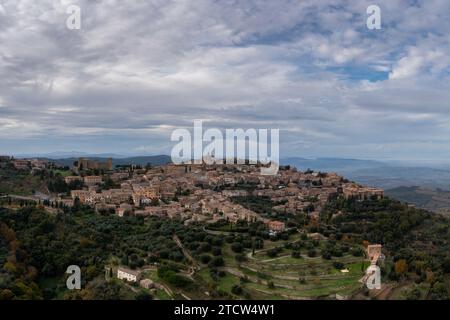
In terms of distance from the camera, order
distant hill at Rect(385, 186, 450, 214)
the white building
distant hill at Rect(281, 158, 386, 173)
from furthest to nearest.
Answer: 1. distant hill at Rect(281, 158, 386, 173)
2. distant hill at Rect(385, 186, 450, 214)
3. the white building

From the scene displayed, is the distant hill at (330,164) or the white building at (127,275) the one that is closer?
the white building at (127,275)

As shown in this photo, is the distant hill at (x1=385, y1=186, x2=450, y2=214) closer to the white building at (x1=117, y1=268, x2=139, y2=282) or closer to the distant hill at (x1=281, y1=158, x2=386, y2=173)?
the distant hill at (x1=281, y1=158, x2=386, y2=173)

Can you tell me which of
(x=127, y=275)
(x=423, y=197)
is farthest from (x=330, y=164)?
(x=127, y=275)

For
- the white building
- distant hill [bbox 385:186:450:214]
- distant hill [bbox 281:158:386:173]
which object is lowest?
distant hill [bbox 385:186:450:214]

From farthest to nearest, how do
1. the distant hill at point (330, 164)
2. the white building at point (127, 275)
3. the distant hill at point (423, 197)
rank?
the distant hill at point (330, 164) < the distant hill at point (423, 197) < the white building at point (127, 275)

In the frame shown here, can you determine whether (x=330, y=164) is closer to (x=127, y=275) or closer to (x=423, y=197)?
(x=423, y=197)

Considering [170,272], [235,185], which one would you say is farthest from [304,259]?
[235,185]

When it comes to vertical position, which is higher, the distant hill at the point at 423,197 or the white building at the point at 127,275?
the white building at the point at 127,275

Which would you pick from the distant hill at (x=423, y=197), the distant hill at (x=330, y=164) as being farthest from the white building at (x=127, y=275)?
the distant hill at (x=330, y=164)

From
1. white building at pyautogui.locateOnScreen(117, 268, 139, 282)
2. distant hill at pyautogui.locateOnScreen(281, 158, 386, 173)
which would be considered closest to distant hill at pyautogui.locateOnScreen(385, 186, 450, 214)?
distant hill at pyautogui.locateOnScreen(281, 158, 386, 173)

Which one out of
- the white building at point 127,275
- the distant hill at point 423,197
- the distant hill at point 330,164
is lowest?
the distant hill at point 423,197

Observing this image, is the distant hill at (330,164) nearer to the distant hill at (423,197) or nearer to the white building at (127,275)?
the distant hill at (423,197)

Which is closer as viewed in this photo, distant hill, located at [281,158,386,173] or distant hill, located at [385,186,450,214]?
distant hill, located at [385,186,450,214]
